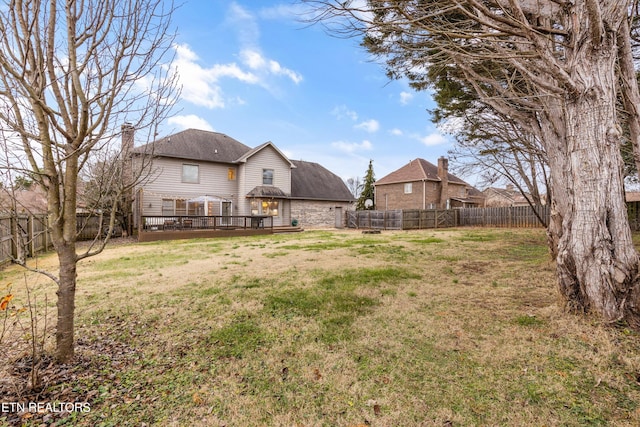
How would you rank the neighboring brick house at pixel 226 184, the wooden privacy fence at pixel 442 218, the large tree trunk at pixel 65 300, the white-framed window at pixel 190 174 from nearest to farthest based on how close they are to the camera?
the large tree trunk at pixel 65 300 < the neighboring brick house at pixel 226 184 < the white-framed window at pixel 190 174 < the wooden privacy fence at pixel 442 218

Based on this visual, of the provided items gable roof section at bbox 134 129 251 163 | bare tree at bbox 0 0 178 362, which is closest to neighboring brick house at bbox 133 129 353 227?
gable roof section at bbox 134 129 251 163

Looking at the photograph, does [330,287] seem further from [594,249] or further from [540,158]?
[540,158]

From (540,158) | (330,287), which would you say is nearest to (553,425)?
(330,287)

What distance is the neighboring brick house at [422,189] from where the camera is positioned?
29219 mm

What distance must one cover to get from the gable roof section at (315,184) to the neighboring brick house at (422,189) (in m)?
7.15

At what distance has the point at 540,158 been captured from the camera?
766cm

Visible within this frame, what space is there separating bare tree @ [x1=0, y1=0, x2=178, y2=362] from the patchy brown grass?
859mm

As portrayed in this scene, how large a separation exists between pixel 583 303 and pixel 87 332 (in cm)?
643

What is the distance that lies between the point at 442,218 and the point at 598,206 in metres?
21.3

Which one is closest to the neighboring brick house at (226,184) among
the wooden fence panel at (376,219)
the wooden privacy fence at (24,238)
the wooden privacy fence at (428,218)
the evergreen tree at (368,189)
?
the wooden fence panel at (376,219)

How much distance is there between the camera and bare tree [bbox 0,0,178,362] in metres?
2.52

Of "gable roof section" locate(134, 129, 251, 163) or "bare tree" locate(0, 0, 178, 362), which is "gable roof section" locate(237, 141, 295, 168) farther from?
"bare tree" locate(0, 0, 178, 362)

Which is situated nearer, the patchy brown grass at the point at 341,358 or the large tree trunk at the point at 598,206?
the patchy brown grass at the point at 341,358

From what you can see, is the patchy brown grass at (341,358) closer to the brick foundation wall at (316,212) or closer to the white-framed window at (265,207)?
the white-framed window at (265,207)
